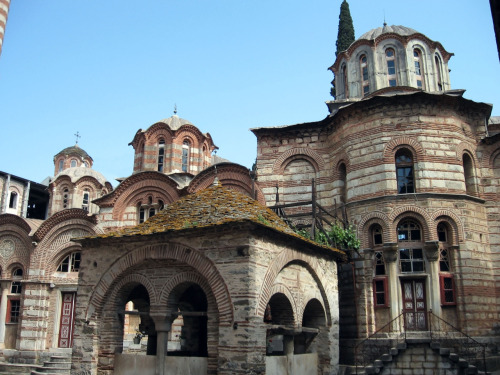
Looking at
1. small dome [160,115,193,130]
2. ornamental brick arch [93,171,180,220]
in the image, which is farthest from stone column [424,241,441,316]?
small dome [160,115,193,130]

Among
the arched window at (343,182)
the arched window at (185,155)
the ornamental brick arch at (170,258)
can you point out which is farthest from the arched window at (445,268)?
the arched window at (185,155)

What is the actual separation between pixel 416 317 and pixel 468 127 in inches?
279

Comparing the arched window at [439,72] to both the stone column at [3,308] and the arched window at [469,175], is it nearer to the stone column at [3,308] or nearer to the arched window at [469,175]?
the arched window at [469,175]

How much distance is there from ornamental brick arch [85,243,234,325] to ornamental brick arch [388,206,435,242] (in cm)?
895

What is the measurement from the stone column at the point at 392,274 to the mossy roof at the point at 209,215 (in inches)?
225

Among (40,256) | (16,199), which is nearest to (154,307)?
(40,256)

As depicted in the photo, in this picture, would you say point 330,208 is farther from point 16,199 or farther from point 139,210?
point 16,199

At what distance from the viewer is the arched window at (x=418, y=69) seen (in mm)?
20688

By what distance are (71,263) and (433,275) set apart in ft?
52.7

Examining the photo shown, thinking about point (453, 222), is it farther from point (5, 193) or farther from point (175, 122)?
point (5, 193)

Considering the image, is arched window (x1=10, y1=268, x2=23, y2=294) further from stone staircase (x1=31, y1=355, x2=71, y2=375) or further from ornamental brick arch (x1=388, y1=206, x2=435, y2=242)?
ornamental brick arch (x1=388, y1=206, x2=435, y2=242)

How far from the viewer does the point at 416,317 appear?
53.7 feet

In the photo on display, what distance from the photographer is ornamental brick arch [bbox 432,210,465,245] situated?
16.7 metres

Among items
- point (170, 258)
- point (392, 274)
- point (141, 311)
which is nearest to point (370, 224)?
point (392, 274)
